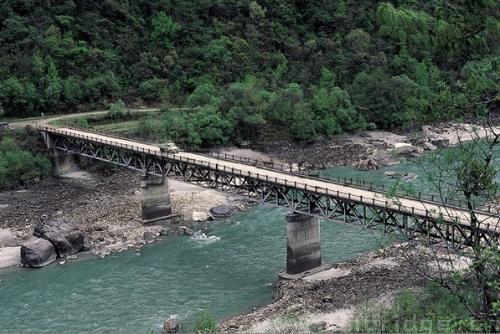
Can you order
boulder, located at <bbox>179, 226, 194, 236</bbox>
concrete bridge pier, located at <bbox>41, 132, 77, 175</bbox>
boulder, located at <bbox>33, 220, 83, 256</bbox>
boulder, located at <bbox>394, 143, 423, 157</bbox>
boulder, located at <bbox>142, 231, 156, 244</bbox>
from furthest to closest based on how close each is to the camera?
boulder, located at <bbox>394, 143, 423, 157</bbox>, concrete bridge pier, located at <bbox>41, 132, 77, 175</bbox>, boulder, located at <bbox>179, 226, 194, 236</bbox>, boulder, located at <bbox>142, 231, 156, 244</bbox>, boulder, located at <bbox>33, 220, 83, 256</bbox>

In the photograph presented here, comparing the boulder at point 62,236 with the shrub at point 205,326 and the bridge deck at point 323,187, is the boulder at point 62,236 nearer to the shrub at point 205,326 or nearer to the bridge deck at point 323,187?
the bridge deck at point 323,187

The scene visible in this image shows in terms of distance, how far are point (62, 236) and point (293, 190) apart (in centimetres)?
1854

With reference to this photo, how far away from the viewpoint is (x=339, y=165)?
73.5 metres

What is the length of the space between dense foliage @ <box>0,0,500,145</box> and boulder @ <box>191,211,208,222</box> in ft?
69.7

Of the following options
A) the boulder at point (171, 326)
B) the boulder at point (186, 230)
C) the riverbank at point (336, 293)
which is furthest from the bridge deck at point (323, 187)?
the boulder at point (171, 326)

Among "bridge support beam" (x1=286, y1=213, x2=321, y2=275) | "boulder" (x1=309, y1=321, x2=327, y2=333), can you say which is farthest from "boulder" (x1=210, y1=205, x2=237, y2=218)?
"boulder" (x1=309, y1=321, x2=327, y2=333)

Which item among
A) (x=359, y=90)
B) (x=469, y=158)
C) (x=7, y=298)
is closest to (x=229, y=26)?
(x=359, y=90)

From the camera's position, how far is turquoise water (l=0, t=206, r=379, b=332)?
35.1 meters

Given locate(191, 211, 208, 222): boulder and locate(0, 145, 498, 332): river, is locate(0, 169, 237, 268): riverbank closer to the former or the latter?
locate(191, 211, 208, 222): boulder

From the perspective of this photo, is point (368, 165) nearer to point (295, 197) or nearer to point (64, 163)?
point (295, 197)

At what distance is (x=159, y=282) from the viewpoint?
4038cm

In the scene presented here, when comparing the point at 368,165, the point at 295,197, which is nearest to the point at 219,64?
the point at 368,165

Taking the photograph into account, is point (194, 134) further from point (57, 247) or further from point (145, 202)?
point (57, 247)

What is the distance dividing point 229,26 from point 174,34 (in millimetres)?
9879
